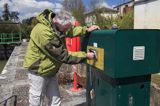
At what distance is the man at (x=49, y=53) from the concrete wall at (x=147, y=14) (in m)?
9.32

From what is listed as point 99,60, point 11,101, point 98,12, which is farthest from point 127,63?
point 98,12

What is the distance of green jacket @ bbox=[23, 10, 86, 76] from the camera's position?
13.2 ft

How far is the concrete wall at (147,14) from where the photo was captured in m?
13.6

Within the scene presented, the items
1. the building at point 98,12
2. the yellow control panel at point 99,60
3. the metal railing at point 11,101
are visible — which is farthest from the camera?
the building at point 98,12

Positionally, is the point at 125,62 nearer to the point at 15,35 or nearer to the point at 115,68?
the point at 115,68

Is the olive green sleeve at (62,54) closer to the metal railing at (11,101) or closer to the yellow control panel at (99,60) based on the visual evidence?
the yellow control panel at (99,60)

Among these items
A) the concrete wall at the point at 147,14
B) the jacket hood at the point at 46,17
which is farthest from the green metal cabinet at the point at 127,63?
the concrete wall at the point at 147,14

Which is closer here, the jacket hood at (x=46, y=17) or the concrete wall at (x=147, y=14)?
the jacket hood at (x=46, y=17)

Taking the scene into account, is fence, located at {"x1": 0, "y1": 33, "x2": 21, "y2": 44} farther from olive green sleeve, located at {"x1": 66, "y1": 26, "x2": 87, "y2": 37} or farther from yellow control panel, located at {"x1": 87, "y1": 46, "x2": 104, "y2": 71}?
yellow control panel, located at {"x1": 87, "y1": 46, "x2": 104, "y2": 71}

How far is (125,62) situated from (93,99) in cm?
110

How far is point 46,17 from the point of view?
436 cm

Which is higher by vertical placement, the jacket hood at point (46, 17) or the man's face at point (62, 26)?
the jacket hood at point (46, 17)

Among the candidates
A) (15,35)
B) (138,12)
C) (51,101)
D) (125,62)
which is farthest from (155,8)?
(15,35)

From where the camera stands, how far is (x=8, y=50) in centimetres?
4178
